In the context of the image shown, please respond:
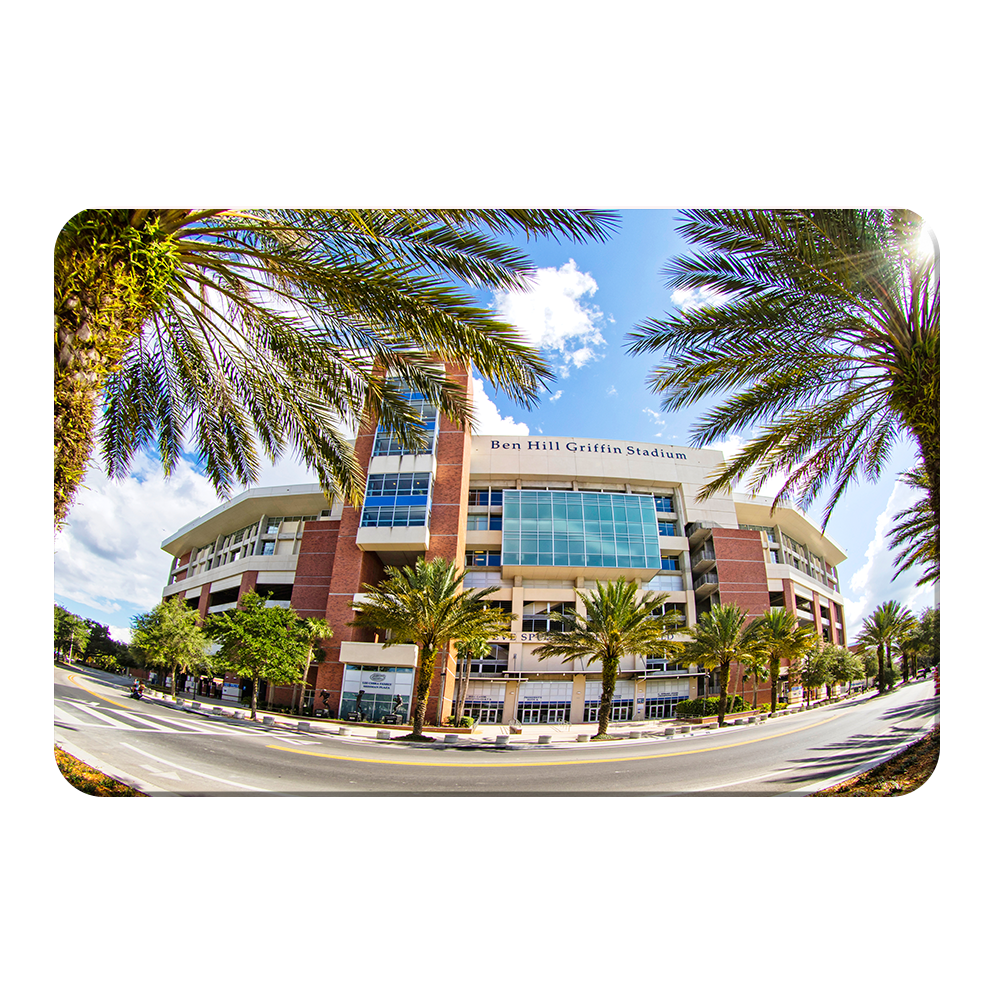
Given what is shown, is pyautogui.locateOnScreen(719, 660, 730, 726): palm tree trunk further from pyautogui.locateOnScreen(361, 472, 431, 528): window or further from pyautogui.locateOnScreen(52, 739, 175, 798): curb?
pyautogui.locateOnScreen(52, 739, 175, 798): curb

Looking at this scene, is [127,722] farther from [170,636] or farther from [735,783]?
[735,783]

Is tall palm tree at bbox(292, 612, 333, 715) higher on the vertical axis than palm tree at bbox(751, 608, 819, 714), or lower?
lower

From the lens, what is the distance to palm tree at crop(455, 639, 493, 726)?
21.4 feet

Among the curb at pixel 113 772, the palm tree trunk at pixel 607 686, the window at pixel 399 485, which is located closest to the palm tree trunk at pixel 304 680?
the curb at pixel 113 772

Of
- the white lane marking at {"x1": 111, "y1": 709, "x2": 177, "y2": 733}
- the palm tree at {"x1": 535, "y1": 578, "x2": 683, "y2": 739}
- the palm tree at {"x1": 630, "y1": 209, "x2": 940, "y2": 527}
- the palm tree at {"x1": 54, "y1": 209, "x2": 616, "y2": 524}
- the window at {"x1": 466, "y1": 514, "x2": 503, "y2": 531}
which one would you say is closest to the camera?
the palm tree at {"x1": 54, "y1": 209, "x2": 616, "y2": 524}

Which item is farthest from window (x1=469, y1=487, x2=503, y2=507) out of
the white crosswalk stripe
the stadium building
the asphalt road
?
the white crosswalk stripe

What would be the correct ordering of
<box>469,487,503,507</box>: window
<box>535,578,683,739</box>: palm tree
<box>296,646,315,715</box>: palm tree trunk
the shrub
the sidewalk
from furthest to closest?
<box>469,487,503,507</box>: window, <box>296,646,315,715</box>: palm tree trunk, <box>535,578,683,739</box>: palm tree, the shrub, the sidewalk

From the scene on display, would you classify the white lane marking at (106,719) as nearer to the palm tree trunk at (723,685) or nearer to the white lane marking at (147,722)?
the white lane marking at (147,722)

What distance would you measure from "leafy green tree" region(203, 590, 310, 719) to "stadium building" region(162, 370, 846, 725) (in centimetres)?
20

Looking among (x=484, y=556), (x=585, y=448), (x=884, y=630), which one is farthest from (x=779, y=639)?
(x=484, y=556)

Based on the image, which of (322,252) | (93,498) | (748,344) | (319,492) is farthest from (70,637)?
Result: (748,344)

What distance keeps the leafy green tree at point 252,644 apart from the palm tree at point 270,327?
1781mm

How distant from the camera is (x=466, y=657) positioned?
7273 millimetres

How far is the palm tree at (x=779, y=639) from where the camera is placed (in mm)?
6305
